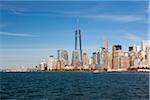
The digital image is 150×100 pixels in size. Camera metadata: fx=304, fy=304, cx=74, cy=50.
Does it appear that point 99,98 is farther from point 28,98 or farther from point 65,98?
point 28,98

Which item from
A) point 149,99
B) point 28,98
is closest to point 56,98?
point 28,98

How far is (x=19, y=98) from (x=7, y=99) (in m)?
1.91

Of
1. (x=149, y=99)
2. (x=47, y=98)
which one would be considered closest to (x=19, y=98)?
(x=47, y=98)

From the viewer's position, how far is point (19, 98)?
1722 inches

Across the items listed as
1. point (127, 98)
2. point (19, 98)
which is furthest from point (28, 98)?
point (127, 98)

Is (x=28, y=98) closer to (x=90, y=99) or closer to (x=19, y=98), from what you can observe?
(x=19, y=98)

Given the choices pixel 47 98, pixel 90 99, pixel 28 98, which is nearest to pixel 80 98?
pixel 90 99

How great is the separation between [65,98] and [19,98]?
6.61 meters

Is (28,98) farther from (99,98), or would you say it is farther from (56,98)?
(99,98)

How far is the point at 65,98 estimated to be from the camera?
43656mm

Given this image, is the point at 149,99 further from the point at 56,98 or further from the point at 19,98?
the point at 19,98

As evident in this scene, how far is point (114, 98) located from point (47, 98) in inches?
374

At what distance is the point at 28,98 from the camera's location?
43.5 meters

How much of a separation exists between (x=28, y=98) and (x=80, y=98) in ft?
24.4
